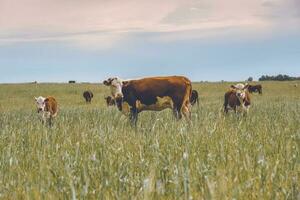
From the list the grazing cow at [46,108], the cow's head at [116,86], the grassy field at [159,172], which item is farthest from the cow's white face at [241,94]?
the grassy field at [159,172]

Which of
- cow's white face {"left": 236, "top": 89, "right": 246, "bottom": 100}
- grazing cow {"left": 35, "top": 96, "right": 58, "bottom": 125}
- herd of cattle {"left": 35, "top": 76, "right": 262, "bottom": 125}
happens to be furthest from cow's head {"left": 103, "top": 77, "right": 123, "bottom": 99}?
cow's white face {"left": 236, "top": 89, "right": 246, "bottom": 100}

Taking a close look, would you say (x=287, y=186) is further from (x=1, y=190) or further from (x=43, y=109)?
(x=43, y=109)

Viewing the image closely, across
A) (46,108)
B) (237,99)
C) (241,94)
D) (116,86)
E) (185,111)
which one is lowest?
(185,111)

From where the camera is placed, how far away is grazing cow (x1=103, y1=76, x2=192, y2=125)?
56.3 feet

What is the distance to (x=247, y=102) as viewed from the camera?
1931 cm

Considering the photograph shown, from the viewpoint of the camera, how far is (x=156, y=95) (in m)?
17.3

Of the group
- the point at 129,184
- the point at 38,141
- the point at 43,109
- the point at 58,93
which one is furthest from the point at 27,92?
the point at 129,184

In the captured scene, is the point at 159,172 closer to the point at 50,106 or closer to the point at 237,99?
the point at 237,99

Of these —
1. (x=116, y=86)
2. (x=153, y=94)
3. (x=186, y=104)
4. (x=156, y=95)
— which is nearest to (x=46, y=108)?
(x=116, y=86)

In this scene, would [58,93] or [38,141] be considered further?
[58,93]

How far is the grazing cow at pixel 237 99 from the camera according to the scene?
19.3 metres

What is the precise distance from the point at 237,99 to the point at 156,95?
426cm

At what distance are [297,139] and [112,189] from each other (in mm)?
3381

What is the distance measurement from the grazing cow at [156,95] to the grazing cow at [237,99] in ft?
9.40
